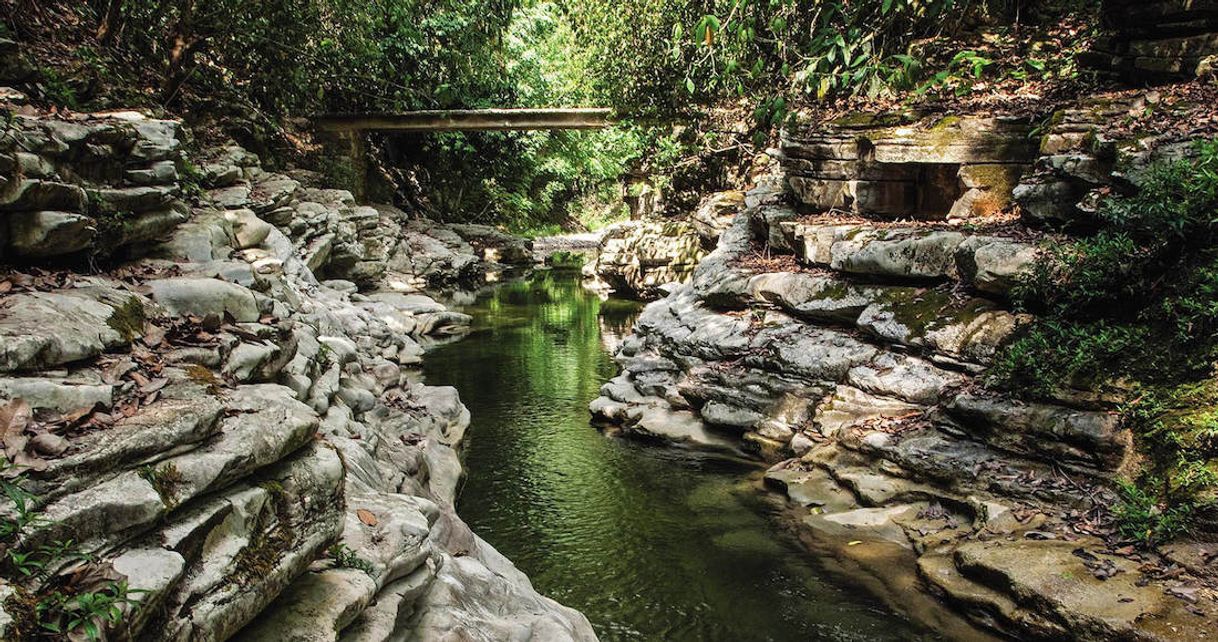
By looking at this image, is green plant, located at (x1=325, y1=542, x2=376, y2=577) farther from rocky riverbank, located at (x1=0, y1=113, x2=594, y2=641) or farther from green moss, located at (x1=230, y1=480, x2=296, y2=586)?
green moss, located at (x1=230, y1=480, x2=296, y2=586)

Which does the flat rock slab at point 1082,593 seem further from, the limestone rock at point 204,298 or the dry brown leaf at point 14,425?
the limestone rock at point 204,298

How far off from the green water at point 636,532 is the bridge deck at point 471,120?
10925mm

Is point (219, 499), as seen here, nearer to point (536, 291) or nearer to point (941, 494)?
point (941, 494)

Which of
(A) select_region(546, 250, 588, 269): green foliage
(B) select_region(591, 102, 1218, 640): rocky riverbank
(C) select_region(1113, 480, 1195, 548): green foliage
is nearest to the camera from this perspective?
(C) select_region(1113, 480, 1195, 548): green foliage

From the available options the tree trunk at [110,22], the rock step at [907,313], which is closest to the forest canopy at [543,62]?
the tree trunk at [110,22]

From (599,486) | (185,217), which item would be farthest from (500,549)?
(185,217)

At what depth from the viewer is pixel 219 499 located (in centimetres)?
320

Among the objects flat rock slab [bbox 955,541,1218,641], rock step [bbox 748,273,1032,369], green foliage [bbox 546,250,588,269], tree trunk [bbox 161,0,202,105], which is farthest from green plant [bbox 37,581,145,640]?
green foliage [bbox 546,250,588,269]

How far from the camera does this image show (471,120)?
70.2 ft

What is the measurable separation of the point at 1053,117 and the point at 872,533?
5.68m

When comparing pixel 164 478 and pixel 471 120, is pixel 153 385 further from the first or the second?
pixel 471 120

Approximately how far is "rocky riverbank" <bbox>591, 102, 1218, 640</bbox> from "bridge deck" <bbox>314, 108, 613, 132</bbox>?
1000cm

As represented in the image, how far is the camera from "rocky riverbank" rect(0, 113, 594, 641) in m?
2.68

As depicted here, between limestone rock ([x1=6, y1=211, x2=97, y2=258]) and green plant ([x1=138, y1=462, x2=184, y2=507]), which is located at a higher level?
limestone rock ([x1=6, y1=211, x2=97, y2=258])
